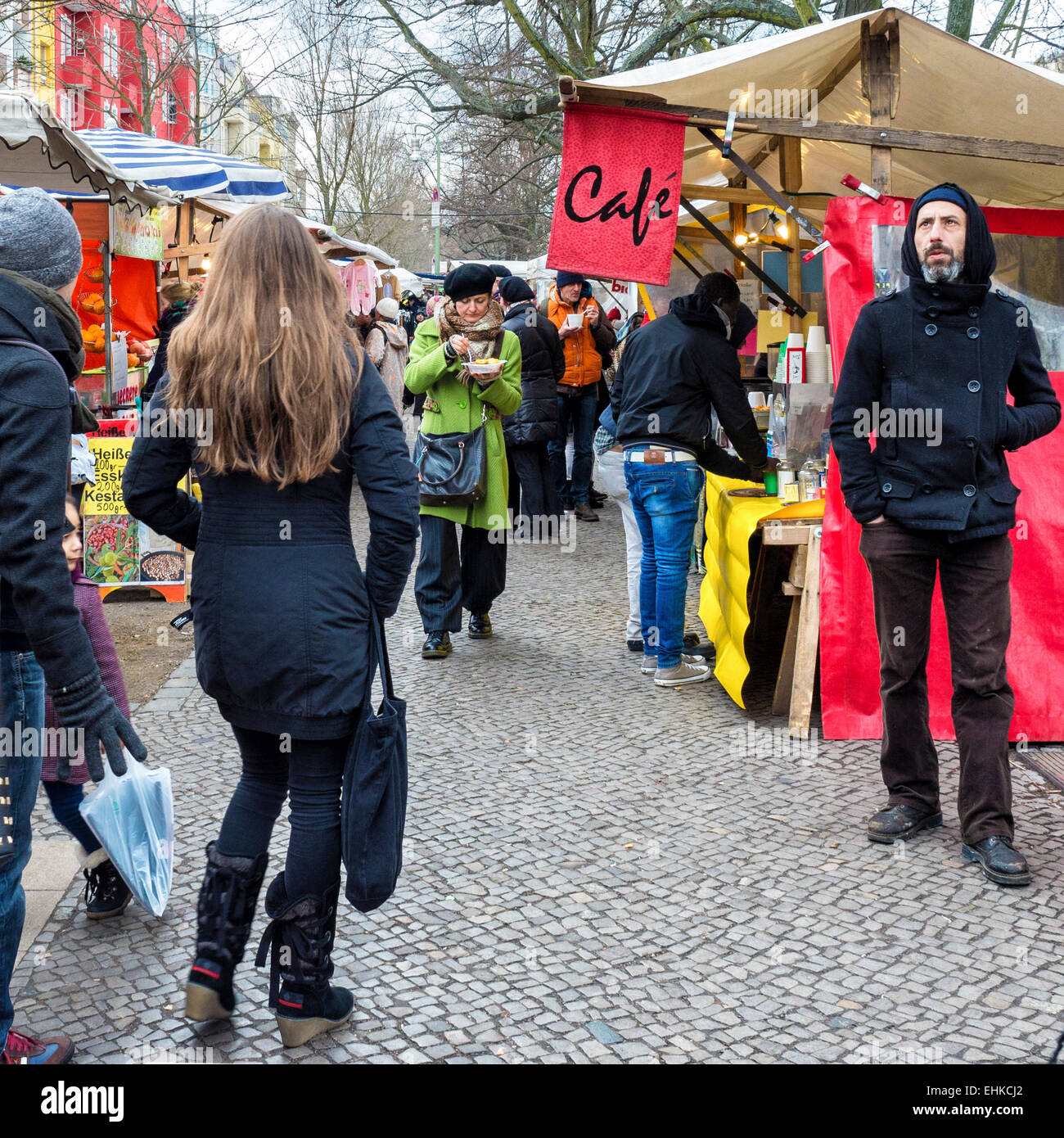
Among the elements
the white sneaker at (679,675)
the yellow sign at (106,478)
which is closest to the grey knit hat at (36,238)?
the white sneaker at (679,675)

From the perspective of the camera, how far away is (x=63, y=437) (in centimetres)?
249

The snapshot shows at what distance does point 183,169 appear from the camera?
9.18 meters

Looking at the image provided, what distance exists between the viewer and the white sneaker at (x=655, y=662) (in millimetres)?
6477

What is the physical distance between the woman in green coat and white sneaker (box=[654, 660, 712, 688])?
120cm

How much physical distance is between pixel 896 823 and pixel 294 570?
2468 millimetres

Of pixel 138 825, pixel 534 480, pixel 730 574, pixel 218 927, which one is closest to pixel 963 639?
pixel 730 574

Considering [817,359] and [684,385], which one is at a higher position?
[817,359]

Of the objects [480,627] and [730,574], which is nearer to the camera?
[730,574]

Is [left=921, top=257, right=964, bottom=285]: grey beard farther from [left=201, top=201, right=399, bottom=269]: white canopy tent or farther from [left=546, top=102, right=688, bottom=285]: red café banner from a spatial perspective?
[left=201, top=201, right=399, bottom=269]: white canopy tent

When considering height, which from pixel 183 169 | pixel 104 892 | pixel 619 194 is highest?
pixel 183 169

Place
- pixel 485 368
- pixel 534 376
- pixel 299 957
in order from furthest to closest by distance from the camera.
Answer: pixel 534 376
pixel 485 368
pixel 299 957

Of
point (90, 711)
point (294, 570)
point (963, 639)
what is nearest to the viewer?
point (90, 711)

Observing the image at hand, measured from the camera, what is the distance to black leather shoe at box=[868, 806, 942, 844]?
14.0 ft

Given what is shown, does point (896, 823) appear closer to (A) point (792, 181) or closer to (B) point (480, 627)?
(B) point (480, 627)
